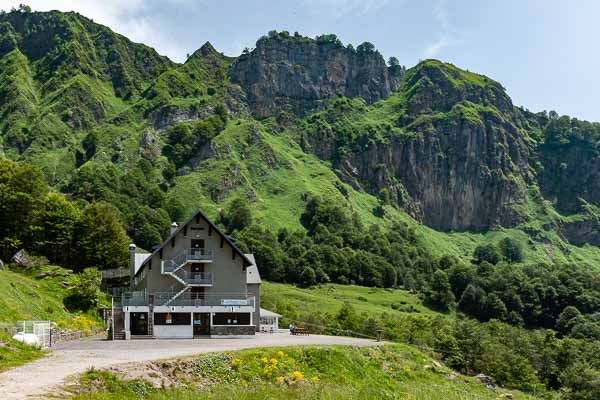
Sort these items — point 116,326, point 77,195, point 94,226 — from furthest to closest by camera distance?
point 77,195
point 94,226
point 116,326

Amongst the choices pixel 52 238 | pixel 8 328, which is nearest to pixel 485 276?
pixel 52 238

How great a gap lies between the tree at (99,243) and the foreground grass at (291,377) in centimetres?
5302

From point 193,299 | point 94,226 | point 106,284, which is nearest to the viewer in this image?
point 193,299

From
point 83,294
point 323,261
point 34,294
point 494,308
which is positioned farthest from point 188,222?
point 494,308

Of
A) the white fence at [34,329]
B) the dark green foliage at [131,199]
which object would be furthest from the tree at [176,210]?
the white fence at [34,329]

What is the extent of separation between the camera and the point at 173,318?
56844mm

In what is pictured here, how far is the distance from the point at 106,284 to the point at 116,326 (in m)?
29.8

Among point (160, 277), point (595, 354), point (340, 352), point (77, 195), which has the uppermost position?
point (77, 195)

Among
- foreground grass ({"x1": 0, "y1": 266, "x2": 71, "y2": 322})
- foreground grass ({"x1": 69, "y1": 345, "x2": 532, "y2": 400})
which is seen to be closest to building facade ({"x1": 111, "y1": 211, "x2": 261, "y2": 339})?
foreground grass ({"x1": 0, "y1": 266, "x2": 71, "y2": 322})

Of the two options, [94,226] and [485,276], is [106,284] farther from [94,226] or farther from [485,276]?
[485,276]

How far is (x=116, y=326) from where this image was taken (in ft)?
176

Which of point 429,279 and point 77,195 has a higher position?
point 77,195

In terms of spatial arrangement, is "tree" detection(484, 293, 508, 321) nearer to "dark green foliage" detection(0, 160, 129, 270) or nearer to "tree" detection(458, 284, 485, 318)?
"tree" detection(458, 284, 485, 318)

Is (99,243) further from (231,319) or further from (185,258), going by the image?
(231,319)
